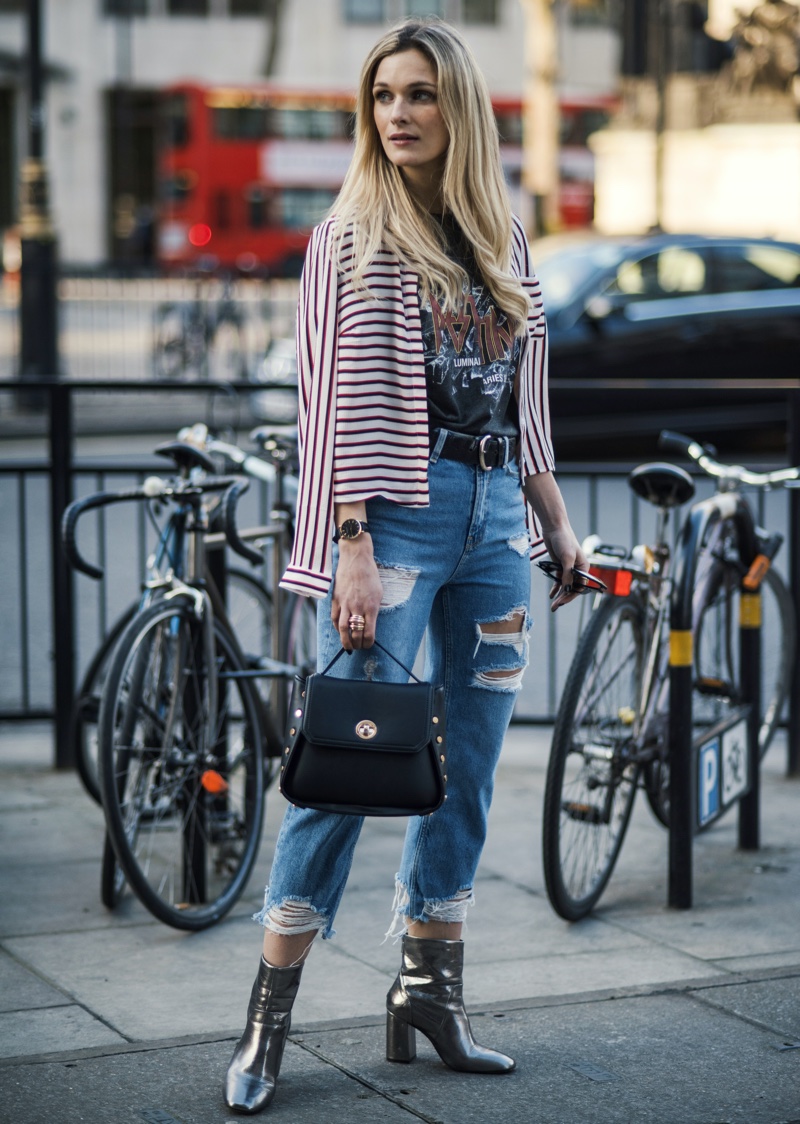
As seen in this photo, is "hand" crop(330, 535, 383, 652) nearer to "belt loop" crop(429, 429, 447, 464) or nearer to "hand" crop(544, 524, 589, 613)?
"belt loop" crop(429, 429, 447, 464)

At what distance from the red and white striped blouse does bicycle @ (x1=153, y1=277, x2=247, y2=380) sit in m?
16.3

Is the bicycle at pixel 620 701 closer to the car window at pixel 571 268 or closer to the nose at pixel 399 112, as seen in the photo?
the nose at pixel 399 112

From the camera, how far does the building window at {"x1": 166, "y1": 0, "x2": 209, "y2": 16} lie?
1960 inches

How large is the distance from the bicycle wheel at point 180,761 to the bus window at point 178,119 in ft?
114

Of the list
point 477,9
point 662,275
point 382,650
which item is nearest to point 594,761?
point 382,650

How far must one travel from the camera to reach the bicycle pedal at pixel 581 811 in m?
4.29

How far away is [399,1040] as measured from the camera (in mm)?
3451

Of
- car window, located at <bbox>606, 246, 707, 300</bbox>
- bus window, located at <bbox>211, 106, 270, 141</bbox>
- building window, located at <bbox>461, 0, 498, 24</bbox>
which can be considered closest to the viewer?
car window, located at <bbox>606, 246, 707, 300</bbox>

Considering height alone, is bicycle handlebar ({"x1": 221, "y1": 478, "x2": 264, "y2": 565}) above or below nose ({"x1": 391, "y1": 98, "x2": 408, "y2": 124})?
below

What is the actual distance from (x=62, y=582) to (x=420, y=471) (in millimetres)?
2816

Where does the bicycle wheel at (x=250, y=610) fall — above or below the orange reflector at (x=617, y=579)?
below

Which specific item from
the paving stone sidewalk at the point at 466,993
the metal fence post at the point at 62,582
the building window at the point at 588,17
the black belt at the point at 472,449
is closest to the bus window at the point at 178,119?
the building window at the point at 588,17

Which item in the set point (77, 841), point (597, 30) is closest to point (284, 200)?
point (597, 30)

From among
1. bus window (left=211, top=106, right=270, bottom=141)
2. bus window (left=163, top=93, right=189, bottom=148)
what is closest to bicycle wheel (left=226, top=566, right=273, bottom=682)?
bus window (left=211, top=106, right=270, bottom=141)
